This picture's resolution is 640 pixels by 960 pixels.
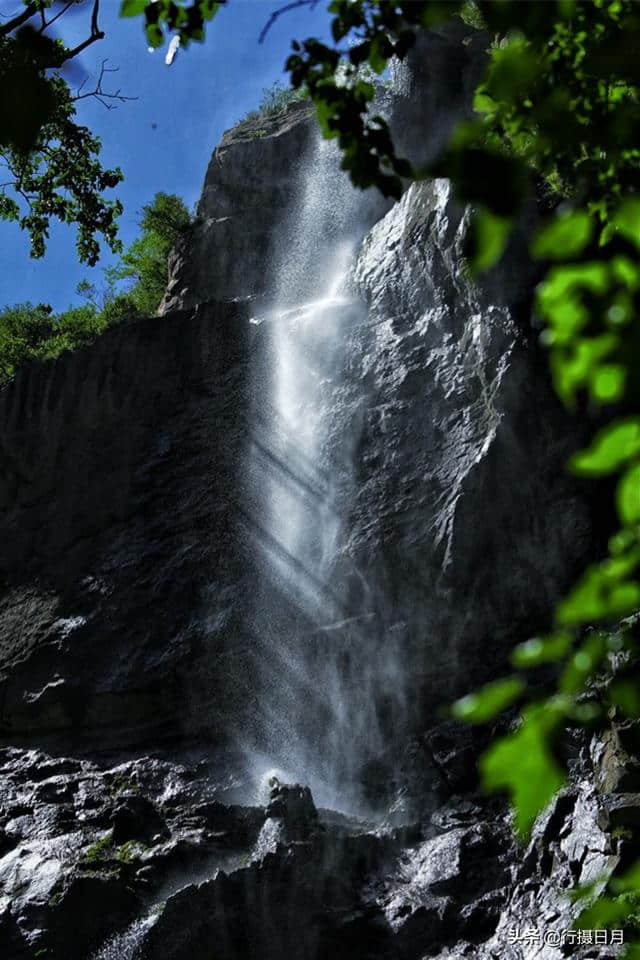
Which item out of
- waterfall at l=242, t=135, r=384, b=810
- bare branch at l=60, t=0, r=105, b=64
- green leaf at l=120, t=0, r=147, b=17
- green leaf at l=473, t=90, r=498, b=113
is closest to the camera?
green leaf at l=120, t=0, r=147, b=17

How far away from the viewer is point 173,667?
15.7 metres

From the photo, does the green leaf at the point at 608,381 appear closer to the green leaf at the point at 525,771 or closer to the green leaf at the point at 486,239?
the green leaf at the point at 486,239

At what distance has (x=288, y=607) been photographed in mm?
16125

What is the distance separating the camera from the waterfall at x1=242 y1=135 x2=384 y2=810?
14.7m

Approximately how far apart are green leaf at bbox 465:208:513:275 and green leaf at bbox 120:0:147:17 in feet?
7.05

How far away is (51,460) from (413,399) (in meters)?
7.72

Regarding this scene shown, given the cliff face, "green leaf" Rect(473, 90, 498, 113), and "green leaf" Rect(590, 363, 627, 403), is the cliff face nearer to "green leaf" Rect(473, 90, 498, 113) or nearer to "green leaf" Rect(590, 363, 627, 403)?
"green leaf" Rect(473, 90, 498, 113)

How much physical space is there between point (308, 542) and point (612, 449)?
49.8 ft

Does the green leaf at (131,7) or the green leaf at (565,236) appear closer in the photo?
the green leaf at (565,236)

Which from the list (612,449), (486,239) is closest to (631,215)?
(486,239)

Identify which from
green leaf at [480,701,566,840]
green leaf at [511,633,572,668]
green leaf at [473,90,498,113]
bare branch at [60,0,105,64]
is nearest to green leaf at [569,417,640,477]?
green leaf at [511,633,572,668]

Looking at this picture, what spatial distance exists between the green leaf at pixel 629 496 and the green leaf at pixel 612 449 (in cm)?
3

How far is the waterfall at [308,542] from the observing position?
14.7m

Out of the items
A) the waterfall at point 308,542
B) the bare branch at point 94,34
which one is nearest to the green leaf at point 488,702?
the bare branch at point 94,34
